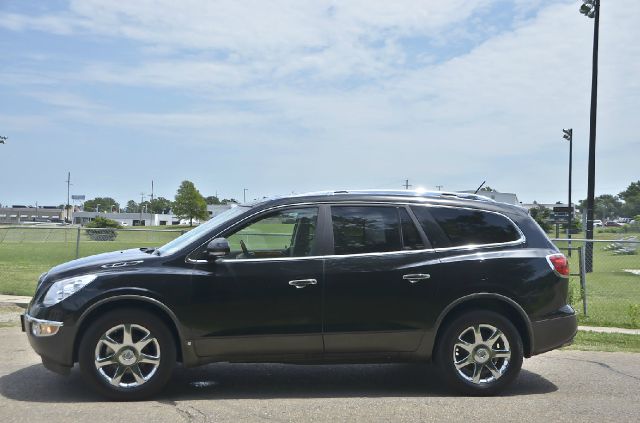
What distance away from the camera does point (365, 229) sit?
6.18 meters

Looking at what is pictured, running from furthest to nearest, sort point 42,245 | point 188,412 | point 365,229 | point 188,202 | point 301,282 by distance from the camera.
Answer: point 188,202
point 42,245
point 365,229
point 301,282
point 188,412

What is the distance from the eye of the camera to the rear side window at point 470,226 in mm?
6301

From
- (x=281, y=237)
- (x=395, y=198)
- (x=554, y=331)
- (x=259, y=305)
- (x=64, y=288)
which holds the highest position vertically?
(x=395, y=198)

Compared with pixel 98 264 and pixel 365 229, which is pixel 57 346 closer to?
pixel 98 264

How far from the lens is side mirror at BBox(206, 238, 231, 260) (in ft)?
18.9

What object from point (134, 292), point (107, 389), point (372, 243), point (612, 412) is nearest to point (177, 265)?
point (134, 292)

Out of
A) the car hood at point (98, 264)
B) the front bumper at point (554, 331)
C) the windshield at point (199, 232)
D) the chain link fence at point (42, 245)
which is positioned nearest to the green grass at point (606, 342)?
the front bumper at point (554, 331)

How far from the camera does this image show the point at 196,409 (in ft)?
18.1

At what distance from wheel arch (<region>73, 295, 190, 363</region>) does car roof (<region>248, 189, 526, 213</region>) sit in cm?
130

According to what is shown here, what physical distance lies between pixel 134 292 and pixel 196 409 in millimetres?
1106

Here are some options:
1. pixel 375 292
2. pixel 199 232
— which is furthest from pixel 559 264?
pixel 199 232

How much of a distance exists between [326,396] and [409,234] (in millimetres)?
1657

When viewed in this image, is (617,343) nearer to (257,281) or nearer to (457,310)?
(457,310)

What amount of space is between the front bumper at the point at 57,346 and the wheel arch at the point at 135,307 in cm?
6
